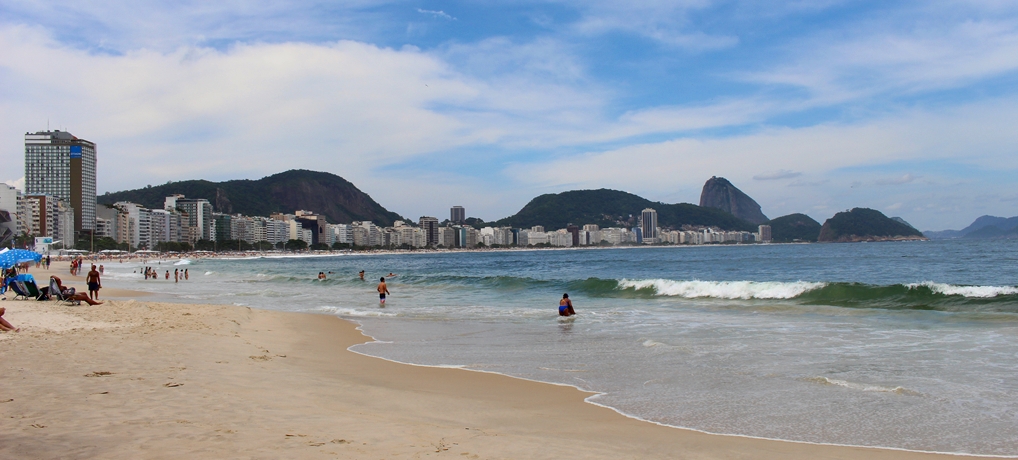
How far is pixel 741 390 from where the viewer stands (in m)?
7.48

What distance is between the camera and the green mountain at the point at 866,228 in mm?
185000

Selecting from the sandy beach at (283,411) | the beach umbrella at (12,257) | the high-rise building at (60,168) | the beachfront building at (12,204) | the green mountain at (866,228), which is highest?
the high-rise building at (60,168)

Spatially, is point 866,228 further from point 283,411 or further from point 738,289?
point 283,411

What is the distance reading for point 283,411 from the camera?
5.56m

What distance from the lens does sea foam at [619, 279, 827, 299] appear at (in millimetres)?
23031

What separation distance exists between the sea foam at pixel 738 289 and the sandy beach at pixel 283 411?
17.3 m

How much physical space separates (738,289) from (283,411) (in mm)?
21634

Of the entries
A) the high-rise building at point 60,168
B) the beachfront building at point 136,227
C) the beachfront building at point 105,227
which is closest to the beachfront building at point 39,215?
the beachfront building at point 105,227

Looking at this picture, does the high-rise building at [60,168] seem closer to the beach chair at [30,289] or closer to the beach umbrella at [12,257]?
the beach umbrella at [12,257]

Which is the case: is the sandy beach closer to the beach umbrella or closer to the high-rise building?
the beach umbrella

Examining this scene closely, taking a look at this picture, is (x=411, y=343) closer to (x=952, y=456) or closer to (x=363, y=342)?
(x=363, y=342)

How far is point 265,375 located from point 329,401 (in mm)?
1903

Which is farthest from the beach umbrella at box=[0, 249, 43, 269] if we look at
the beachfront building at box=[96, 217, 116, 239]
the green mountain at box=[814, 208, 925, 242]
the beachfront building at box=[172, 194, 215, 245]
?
the green mountain at box=[814, 208, 925, 242]

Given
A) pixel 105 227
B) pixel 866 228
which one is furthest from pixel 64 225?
pixel 866 228
